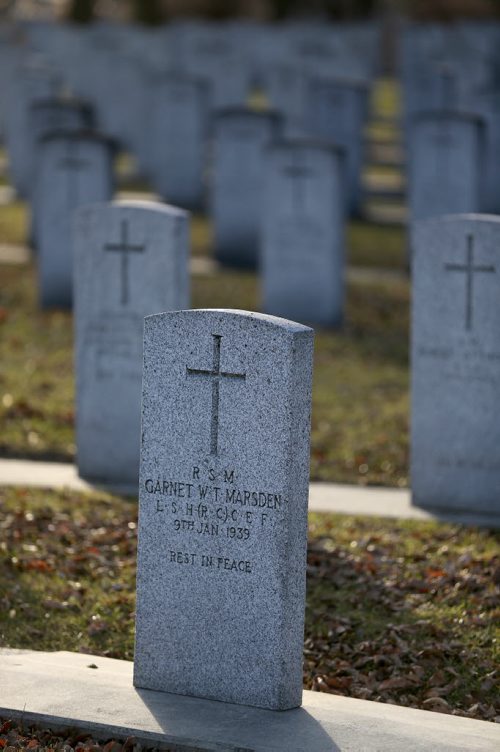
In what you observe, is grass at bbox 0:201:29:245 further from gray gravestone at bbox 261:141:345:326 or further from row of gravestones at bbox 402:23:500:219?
gray gravestone at bbox 261:141:345:326

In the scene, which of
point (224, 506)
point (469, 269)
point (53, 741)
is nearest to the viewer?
point (53, 741)

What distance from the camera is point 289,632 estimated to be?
6.28 meters

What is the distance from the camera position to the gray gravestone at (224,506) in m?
6.16

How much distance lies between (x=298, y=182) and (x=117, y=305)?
5684 mm

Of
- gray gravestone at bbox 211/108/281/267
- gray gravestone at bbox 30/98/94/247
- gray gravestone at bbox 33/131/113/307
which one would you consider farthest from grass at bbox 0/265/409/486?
gray gravestone at bbox 30/98/94/247

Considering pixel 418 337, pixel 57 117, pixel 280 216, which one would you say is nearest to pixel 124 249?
pixel 418 337

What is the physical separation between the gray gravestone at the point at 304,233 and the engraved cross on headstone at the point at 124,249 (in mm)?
5616

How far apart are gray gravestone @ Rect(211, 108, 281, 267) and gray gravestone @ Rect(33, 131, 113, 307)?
3063 millimetres

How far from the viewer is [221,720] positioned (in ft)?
20.2

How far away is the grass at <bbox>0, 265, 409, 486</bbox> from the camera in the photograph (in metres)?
11.2

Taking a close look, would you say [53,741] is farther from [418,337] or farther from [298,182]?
[298,182]

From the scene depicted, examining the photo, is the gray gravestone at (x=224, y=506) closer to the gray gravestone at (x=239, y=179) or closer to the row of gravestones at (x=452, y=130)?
the row of gravestones at (x=452, y=130)

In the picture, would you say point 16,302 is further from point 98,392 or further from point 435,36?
point 435,36

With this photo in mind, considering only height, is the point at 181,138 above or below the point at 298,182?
above
